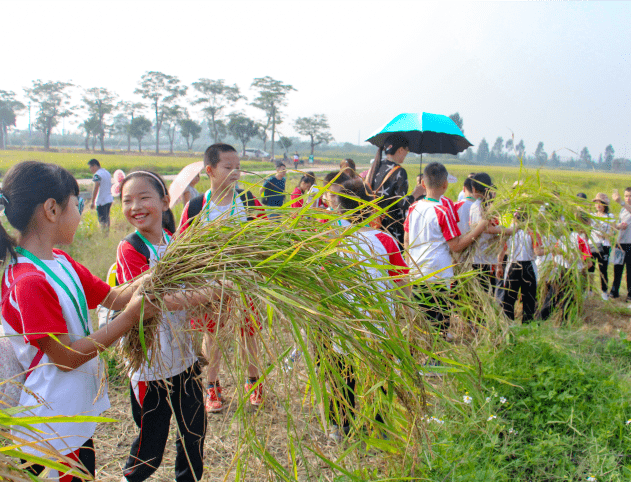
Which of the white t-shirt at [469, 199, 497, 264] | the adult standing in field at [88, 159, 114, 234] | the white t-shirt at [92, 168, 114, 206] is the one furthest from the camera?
the white t-shirt at [92, 168, 114, 206]

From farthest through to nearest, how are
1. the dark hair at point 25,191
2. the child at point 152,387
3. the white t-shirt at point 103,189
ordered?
the white t-shirt at point 103,189, the child at point 152,387, the dark hair at point 25,191

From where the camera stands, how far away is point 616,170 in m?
3.72

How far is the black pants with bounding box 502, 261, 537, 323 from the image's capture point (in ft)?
13.8

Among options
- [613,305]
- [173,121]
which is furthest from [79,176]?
[173,121]

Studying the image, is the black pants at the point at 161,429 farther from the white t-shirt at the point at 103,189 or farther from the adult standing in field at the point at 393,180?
the white t-shirt at the point at 103,189

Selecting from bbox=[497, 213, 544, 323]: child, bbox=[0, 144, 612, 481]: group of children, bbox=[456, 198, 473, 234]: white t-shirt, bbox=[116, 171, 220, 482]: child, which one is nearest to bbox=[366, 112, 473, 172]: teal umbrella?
bbox=[456, 198, 473, 234]: white t-shirt

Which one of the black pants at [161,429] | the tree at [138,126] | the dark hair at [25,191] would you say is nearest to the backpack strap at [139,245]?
the dark hair at [25,191]

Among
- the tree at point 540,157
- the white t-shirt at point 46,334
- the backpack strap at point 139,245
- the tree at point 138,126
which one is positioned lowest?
the white t-shirt at point 46,334

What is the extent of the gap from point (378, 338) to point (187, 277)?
0.68 meters

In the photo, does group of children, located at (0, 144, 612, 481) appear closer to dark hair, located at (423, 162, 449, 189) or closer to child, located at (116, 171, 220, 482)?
child, located at (116, 171, 220, 482)

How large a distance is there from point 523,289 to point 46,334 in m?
4.45

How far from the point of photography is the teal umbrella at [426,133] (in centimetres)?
485

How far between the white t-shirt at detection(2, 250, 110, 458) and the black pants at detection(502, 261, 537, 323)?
391 centimetres

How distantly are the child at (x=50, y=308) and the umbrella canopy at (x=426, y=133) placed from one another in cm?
382
